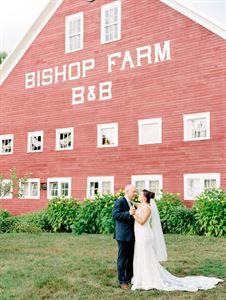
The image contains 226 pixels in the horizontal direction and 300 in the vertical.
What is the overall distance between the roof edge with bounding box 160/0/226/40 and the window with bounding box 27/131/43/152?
9.04 m

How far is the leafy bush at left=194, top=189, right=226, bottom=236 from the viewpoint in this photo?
58.2 ft

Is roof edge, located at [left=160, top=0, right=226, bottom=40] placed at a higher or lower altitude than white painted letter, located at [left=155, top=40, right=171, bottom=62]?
higher

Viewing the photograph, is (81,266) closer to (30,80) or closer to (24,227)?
(24,227)

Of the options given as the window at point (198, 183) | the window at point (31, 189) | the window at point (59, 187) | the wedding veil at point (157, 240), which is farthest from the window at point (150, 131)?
the wedding veil at point (157, 240)

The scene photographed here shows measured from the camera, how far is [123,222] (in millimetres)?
9938

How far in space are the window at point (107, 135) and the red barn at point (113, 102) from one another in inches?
1.8

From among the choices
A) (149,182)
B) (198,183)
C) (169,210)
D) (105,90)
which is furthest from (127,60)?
(169,210)

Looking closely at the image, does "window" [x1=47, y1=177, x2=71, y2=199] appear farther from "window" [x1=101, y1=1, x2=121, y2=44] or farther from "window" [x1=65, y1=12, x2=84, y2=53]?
"window" [x1=101, y1=1, x2=121, y2=44]

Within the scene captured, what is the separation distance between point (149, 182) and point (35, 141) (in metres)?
7.45

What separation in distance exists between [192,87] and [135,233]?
12.1 meters

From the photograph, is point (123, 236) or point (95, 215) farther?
point (95, 215)

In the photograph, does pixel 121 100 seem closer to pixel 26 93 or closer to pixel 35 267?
pixel 26 93

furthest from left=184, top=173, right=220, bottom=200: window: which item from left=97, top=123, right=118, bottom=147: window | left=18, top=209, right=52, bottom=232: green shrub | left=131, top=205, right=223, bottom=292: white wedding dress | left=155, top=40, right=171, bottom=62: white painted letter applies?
left=131, top=205, right=223, bottom=292: white wedding dress

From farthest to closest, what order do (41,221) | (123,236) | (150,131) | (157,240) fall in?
1. (41,221)
2. (150,131)
3. (157,240)
4. (123,236)
